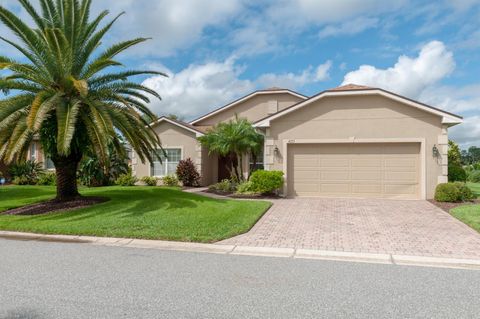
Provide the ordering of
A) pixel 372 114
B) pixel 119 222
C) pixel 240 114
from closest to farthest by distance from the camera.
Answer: pixel 119 222, pixel 372 114, pixel 240 114

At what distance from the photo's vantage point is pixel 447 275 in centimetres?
540

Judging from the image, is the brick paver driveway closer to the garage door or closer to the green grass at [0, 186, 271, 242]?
the green grass at [0, 186, 271, 242]

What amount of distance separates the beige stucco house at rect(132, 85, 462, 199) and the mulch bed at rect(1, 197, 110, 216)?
24.3 ft

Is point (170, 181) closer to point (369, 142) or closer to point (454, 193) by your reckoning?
point (369, 142)

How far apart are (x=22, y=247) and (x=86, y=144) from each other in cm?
529

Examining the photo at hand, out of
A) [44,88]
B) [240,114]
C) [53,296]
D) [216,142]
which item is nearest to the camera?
[53,296]

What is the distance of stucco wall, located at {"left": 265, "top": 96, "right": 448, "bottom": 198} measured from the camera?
13711 millimetres

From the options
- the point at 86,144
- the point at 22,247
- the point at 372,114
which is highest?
Result: the point at 372,114

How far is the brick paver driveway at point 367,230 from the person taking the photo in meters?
7.07

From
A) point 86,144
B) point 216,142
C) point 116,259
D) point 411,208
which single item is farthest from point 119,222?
point 411,208

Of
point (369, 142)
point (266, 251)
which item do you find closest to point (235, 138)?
point (369, 142)

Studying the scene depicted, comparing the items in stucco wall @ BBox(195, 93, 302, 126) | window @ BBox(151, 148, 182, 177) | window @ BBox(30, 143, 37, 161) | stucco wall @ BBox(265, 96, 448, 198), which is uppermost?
stucco wall @ BBox(195, 93, 302, 126)

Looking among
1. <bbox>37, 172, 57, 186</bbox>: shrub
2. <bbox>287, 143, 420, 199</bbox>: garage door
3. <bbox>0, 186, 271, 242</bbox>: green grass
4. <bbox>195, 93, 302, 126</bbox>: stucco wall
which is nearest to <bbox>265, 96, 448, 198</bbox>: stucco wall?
<bbox>287, 143, 420, 199</bbox>: garage door

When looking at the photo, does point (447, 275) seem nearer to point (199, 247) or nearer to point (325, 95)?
point (199, 247)
